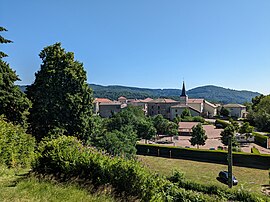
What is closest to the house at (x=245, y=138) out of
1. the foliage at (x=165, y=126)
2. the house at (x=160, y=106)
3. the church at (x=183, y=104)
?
the foliage at (x=165, y=126)

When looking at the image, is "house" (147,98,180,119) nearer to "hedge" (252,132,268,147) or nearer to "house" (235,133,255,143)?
"house" (235,133,255,143)

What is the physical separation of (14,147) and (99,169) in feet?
12.3

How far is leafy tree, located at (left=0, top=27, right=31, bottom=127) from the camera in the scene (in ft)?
49.4

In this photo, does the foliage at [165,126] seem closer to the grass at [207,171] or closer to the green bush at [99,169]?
the grass at [207,171]

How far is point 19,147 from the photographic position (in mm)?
9086

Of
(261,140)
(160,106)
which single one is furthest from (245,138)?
(160,106)

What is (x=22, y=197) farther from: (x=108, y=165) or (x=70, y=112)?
(x=70, y=112)

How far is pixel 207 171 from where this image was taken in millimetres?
24203

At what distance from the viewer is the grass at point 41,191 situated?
213 inches

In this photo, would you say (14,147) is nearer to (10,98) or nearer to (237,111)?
(10,98)

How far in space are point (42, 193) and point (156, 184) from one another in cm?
281

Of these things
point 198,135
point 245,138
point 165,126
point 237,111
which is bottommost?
point 245,138

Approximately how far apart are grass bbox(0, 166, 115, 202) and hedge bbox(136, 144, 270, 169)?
83.1ft

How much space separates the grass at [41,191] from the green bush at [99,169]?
19.9 inches
